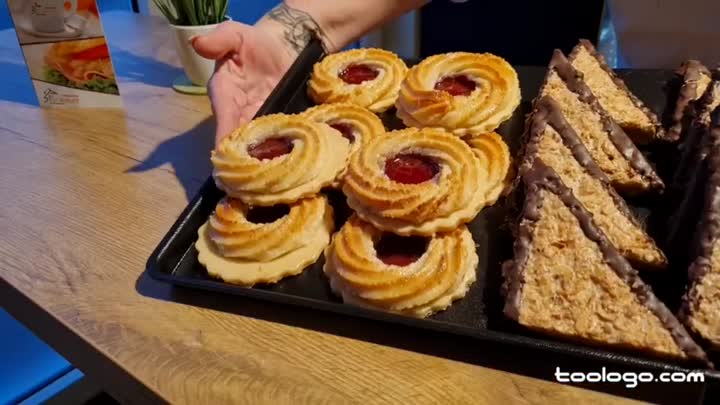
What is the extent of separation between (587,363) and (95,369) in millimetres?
749

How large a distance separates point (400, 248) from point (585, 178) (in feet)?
1.22

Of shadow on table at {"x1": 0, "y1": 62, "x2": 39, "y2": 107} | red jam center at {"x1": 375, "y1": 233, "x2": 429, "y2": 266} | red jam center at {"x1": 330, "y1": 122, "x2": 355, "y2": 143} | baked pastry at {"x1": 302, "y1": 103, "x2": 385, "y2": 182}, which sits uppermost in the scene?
baked pastry at {"x1": 302, "y1": 103, "x2": 385, "y2": 182}

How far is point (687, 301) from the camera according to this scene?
0.98 m

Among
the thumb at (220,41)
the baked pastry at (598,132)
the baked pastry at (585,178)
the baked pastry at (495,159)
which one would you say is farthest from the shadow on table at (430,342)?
the thumb at (220,41)

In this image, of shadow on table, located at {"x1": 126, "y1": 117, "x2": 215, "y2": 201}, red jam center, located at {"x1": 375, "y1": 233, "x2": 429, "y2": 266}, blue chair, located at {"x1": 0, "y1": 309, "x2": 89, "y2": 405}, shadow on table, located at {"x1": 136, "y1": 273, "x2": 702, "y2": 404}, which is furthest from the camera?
blue chair, located at {"x1": 0, "y1": 309, "x2": 89, "y2": 405}

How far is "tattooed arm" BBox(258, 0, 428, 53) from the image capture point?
1.83 m

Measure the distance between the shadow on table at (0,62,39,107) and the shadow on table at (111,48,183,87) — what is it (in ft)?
0.87

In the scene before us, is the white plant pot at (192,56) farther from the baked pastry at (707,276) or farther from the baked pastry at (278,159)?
the baked pastry at (707,276)

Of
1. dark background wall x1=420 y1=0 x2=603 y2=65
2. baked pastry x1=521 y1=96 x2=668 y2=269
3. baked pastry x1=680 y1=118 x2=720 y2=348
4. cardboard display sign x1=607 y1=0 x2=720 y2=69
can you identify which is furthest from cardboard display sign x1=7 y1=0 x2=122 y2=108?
dark background wall x1=420 y1=0 x2=603 y2=65

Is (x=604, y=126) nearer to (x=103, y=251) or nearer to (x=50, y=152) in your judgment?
(x=103, y=251)

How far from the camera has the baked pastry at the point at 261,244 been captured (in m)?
1.17

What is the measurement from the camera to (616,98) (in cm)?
150

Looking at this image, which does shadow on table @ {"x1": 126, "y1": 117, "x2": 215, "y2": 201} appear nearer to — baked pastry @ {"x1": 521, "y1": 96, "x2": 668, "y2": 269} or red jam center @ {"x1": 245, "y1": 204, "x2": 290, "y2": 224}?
red jam center @ {"x1": 245, "y1": 204, "x2": 290, "y2": 224}

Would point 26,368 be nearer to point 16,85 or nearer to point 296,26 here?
point 16,85
